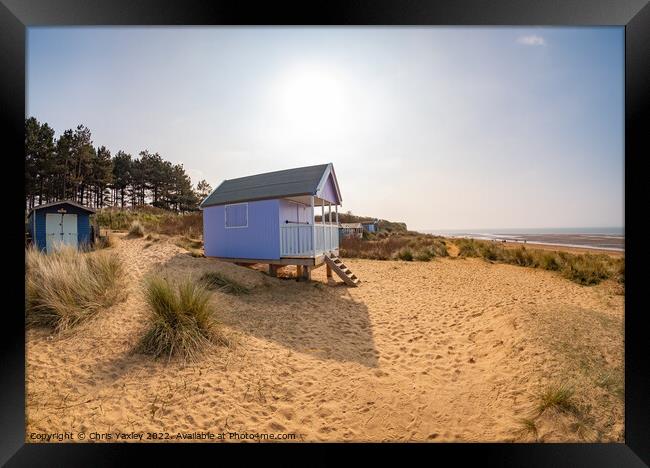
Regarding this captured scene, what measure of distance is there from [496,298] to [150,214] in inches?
672

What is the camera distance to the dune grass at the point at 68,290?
150 inches

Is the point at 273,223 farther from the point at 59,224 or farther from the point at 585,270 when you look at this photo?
the point at 585,270

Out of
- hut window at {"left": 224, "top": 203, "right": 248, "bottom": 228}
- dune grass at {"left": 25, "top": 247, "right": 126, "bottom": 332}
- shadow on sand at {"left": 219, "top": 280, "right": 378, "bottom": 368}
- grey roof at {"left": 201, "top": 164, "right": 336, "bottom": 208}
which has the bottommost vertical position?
shadow on sand at {"left": 219, "top": 280, "right": 378, "bottom": 368}

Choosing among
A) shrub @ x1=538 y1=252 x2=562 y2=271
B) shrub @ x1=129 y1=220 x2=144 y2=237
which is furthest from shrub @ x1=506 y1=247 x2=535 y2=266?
shrub @ x1=129 y1=220 x2=144 y2=237

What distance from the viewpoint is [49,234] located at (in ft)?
29.6

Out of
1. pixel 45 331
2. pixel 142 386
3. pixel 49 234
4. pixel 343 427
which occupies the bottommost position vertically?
pixel 343 427

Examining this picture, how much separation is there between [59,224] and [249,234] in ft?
21.8

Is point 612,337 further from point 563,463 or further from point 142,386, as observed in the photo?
point 142,386

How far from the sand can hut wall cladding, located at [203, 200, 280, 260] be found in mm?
2925

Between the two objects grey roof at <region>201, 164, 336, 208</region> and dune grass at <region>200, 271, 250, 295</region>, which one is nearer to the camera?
dune grass at <region>200, 271, 250, 295</region>

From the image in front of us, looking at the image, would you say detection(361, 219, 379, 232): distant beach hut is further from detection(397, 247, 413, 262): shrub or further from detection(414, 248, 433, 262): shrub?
detection(397, 247, 413, 262): shrub

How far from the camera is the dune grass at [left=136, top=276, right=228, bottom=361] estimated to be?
11.3ft

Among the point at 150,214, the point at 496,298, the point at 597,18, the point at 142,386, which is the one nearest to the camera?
the point at 597,18

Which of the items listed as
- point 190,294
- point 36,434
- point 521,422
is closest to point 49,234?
point 190,294
